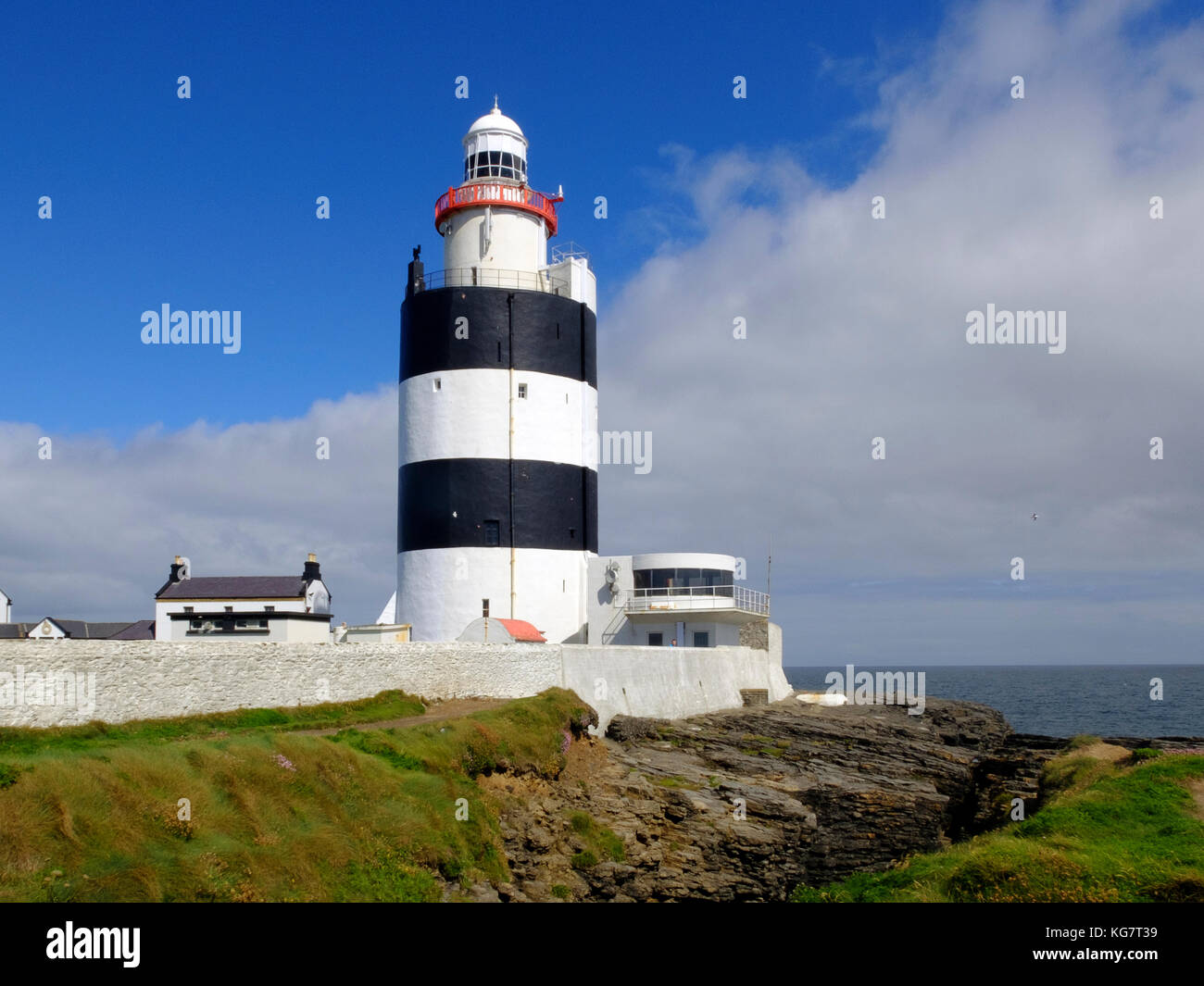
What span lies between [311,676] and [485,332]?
57.9 feet

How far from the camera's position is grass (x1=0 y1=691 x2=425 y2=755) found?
60.6ft

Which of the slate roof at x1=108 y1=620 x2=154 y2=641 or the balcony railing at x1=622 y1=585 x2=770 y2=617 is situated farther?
the slate roof at x1=108 y1=620 x2=154 y2=641

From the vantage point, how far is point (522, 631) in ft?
117

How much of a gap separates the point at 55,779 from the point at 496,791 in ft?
32.4

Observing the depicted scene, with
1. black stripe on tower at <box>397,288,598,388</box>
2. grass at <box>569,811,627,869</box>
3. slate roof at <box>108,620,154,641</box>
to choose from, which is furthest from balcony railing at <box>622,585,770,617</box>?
slate roof at <box>108,620,154,641</box>

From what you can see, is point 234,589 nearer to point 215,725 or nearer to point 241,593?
point 241,593

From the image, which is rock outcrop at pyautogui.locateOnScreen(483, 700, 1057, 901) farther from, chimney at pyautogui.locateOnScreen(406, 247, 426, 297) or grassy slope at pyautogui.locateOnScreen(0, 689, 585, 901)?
chimney at pyautogui.locateOnScreen(406, 247, 426, 297)

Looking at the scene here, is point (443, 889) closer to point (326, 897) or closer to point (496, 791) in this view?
point (326, 897)

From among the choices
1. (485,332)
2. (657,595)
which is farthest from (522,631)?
(485,332)

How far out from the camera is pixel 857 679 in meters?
69.2

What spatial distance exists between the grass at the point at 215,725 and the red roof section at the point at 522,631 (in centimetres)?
798

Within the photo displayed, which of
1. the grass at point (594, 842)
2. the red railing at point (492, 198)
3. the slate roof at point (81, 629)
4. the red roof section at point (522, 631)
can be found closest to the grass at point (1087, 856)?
the grass at point (594, 842)

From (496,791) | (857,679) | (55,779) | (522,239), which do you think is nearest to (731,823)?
(496,791)

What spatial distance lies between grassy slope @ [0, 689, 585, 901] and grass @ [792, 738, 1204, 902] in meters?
7.45
